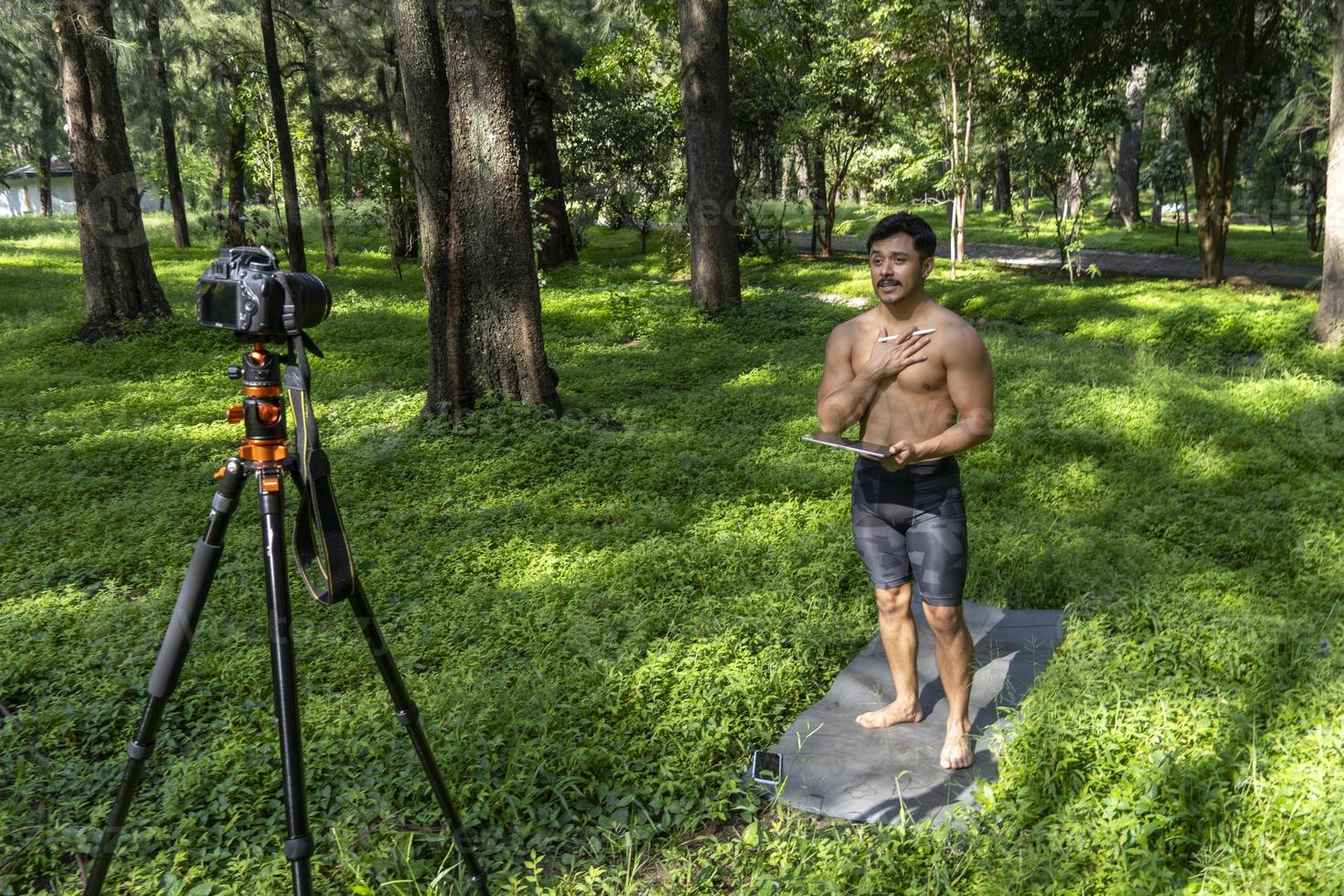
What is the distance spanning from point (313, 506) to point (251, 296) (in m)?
0.55

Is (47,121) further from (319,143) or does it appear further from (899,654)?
(899,654)

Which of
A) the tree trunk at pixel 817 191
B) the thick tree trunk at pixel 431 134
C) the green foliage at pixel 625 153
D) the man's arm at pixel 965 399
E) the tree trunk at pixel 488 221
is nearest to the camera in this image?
the man's arm at pixel 965 399

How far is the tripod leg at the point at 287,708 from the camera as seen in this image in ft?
7.32

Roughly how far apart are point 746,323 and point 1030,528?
7552 mm

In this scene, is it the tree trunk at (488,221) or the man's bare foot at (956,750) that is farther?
the tree trunk at (488,221)

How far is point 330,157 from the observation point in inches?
1513

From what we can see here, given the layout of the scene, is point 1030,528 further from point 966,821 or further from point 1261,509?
point 966,821

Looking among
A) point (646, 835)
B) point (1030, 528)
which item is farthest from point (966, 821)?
point (1030, 528)

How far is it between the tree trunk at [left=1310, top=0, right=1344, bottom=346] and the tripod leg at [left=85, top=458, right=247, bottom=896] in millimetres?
12336

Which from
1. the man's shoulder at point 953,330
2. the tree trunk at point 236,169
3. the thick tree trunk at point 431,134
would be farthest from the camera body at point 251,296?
the tree trunk at point 236,169

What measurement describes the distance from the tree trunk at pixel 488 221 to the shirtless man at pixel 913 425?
484 centimetres

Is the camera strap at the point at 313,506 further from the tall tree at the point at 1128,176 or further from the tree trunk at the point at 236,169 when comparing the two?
the tall tree at the point at 1128,176

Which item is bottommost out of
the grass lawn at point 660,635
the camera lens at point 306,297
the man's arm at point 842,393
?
the grass lawn at point 660,635

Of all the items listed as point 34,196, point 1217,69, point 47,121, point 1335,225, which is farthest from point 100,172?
point 34,196
